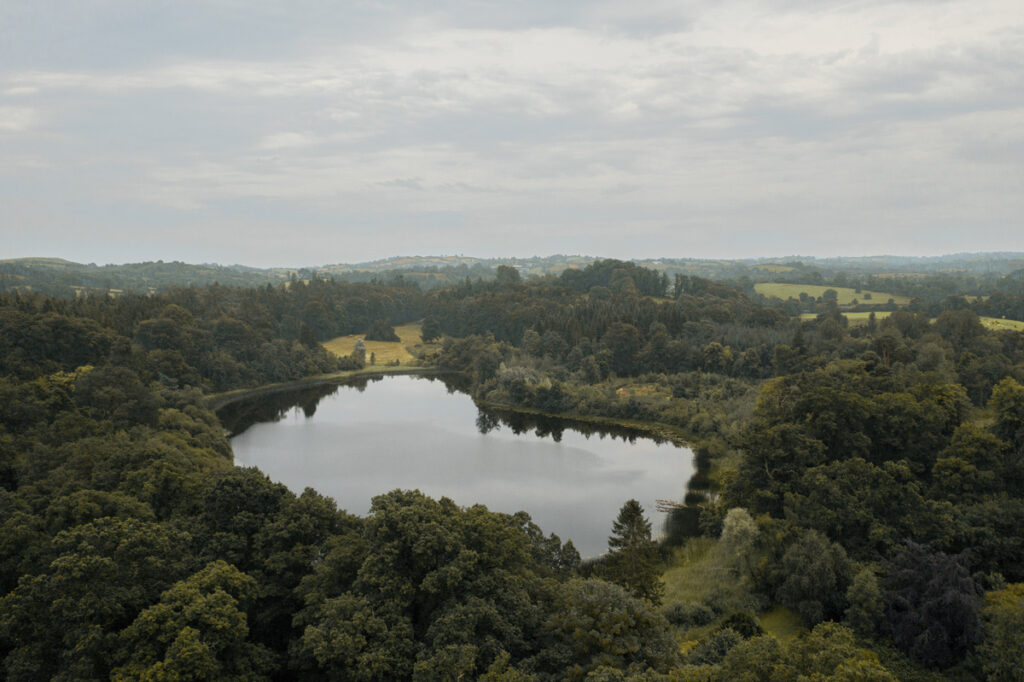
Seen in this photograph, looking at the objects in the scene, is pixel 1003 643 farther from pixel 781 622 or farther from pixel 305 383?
pixel 305 383

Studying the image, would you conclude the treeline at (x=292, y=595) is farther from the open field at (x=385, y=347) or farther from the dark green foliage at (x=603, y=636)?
the open field at (x=385, y=347)

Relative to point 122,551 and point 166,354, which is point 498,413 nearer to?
point 166,354

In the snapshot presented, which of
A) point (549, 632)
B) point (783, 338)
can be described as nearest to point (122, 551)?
point (549, 632)

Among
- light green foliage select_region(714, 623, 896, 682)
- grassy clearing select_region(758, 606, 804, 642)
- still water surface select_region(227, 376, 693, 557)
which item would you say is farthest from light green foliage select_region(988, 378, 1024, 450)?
light green foliage select_region(714, 623, 896, 682)

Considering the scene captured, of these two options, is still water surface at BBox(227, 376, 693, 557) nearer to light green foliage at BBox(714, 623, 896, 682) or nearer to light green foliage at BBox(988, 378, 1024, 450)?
light green foliage at BBox(714, 623, 896, 682)

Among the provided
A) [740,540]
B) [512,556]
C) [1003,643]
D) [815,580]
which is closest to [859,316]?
[740,540]

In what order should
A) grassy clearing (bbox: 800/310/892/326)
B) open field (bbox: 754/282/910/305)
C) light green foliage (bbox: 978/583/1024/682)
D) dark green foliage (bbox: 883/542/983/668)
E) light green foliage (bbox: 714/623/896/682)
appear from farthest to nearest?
open field (bbox: 754/282/910/305) < grassy clearing (bbox: 800/310/892/326) < dark green foliage (bbox: 883/542/983/668) < light green foliage (bbox: 978/583/1024/682) < light green foliage (bbox: 714/623/896/682)
